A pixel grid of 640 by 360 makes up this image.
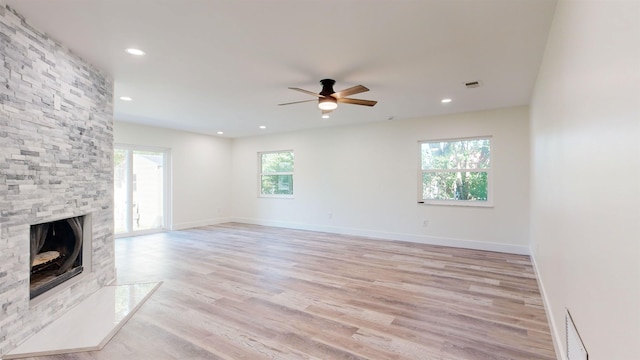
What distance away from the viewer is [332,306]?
2.84 meters

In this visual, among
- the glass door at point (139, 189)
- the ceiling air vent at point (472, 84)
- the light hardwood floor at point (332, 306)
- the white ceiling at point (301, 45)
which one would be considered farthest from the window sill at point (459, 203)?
the glass door at point (139, 189)

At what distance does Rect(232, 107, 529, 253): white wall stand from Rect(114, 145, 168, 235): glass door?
2007 millimetres

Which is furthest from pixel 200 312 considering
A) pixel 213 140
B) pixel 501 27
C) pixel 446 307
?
pixel 213 140

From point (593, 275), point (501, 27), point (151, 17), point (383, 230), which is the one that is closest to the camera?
point (593, 275)

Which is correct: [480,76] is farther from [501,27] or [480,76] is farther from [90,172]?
[90,172]

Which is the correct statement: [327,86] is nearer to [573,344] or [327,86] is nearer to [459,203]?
[573,344]

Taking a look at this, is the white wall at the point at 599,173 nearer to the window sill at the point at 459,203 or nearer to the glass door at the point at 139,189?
the window sill at the point at 459,203

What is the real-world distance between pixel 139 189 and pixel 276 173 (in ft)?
10.2

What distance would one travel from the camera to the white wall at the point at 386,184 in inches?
191

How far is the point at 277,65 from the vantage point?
3.09m

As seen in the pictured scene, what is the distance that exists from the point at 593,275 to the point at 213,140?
313 inches

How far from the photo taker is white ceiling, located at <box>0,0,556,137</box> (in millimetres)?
2094

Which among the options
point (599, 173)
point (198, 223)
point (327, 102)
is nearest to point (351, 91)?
point (327, 102)

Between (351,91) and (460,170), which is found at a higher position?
(351,91)
